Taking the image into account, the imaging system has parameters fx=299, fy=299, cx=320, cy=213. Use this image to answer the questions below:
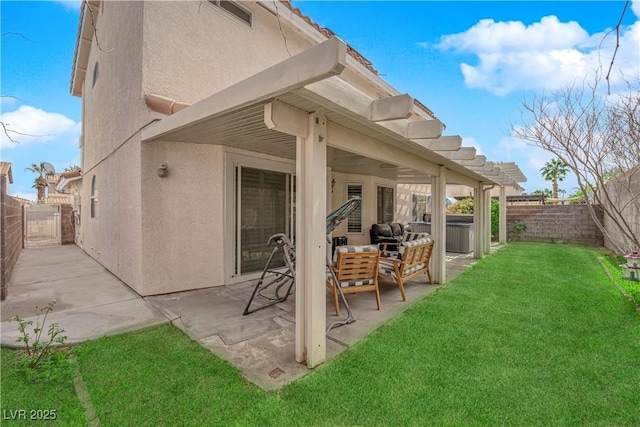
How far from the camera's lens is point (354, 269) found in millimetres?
5117

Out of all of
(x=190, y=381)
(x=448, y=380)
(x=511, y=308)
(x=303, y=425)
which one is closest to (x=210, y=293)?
(x=190, y=381)

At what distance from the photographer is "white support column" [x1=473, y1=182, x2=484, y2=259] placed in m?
10.8

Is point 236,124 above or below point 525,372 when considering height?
above

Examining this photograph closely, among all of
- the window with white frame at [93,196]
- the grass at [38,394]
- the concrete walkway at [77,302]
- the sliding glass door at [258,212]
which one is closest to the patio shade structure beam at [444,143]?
the sliding glass door at [258,212]

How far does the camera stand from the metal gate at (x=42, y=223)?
1555cm

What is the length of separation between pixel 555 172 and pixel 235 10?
4141cm

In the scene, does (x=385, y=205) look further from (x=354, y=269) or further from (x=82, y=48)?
(x=82, y=48)

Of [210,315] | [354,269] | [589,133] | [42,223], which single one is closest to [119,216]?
[210,315]

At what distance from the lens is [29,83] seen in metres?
3.37

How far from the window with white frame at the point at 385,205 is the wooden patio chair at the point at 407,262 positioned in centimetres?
591

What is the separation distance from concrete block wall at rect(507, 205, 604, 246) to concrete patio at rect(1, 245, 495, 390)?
11723 millimetres

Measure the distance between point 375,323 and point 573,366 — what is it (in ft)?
7.86

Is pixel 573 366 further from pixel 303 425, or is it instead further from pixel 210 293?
pixel 210 293

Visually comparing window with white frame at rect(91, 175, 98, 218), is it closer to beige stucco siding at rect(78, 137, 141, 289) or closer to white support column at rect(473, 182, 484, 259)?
beige stucco siding at rect(78, 137, 141, 289)
